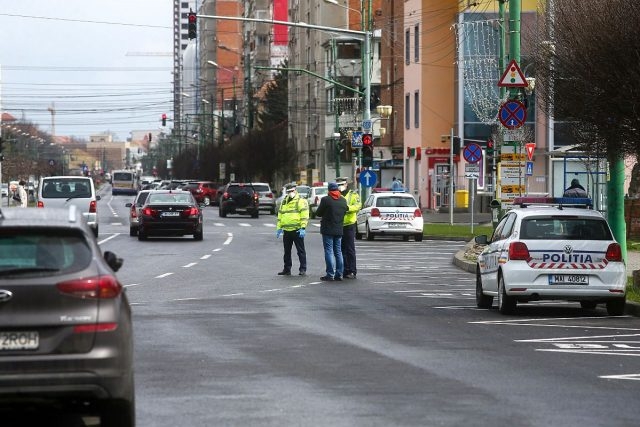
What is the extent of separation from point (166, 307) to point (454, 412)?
10834mm

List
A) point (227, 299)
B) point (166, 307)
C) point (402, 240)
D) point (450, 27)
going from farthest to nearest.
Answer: point (450, 27) → point (402, 240) → point (227, 299) → point (166, 307)

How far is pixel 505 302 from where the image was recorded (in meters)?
20.3

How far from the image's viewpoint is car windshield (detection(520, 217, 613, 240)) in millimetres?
20344

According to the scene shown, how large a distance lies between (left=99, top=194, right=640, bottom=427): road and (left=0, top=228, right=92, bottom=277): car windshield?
4.95 ft

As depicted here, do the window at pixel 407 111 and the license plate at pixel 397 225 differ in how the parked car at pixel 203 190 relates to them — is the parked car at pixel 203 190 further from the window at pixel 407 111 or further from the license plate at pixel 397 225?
the license plate at pixel 397 225

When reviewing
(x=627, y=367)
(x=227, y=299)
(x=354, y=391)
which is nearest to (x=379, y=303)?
(x=227, y=299)

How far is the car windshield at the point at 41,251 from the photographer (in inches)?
363

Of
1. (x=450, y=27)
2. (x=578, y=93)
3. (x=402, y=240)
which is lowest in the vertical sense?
(x=402, y=240)

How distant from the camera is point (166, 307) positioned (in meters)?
21.3

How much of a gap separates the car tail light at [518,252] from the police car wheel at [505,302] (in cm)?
36

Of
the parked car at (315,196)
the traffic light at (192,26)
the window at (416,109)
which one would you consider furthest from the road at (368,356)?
the window at (416,109)

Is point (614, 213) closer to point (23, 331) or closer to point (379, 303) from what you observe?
point (379, 303)

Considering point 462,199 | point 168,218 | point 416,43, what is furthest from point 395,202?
point 416,43

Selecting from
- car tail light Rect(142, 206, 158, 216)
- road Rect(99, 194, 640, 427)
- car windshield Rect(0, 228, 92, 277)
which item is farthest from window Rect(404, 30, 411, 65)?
car windshield Rect(0, 228, 92, 277)
